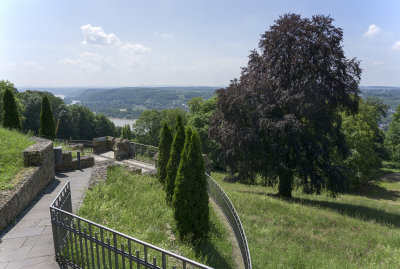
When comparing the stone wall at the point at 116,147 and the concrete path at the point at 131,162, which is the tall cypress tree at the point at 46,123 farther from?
the concrete path at the point at 131,162

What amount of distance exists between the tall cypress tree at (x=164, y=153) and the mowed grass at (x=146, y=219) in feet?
4.31

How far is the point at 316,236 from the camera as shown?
9.69m

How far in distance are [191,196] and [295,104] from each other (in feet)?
30.6

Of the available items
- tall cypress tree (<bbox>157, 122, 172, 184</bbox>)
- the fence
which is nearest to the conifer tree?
the fence

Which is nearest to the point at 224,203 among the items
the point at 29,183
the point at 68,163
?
the point at 29,183

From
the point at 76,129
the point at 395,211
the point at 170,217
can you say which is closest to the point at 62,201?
the point at 170,217

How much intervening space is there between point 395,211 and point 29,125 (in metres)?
57.8

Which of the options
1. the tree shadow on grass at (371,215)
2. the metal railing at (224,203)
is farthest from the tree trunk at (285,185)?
the metal railing at (224,203)

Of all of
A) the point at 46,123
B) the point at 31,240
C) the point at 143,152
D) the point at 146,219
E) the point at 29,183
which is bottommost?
the point at 143,152

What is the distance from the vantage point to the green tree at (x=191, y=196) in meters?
8.07

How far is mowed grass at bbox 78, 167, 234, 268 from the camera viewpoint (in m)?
7.27

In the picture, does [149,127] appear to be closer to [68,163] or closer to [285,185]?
[285,185]

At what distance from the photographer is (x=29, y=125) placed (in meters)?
52.5

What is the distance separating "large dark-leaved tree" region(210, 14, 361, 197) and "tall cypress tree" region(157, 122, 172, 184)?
14.1ft
